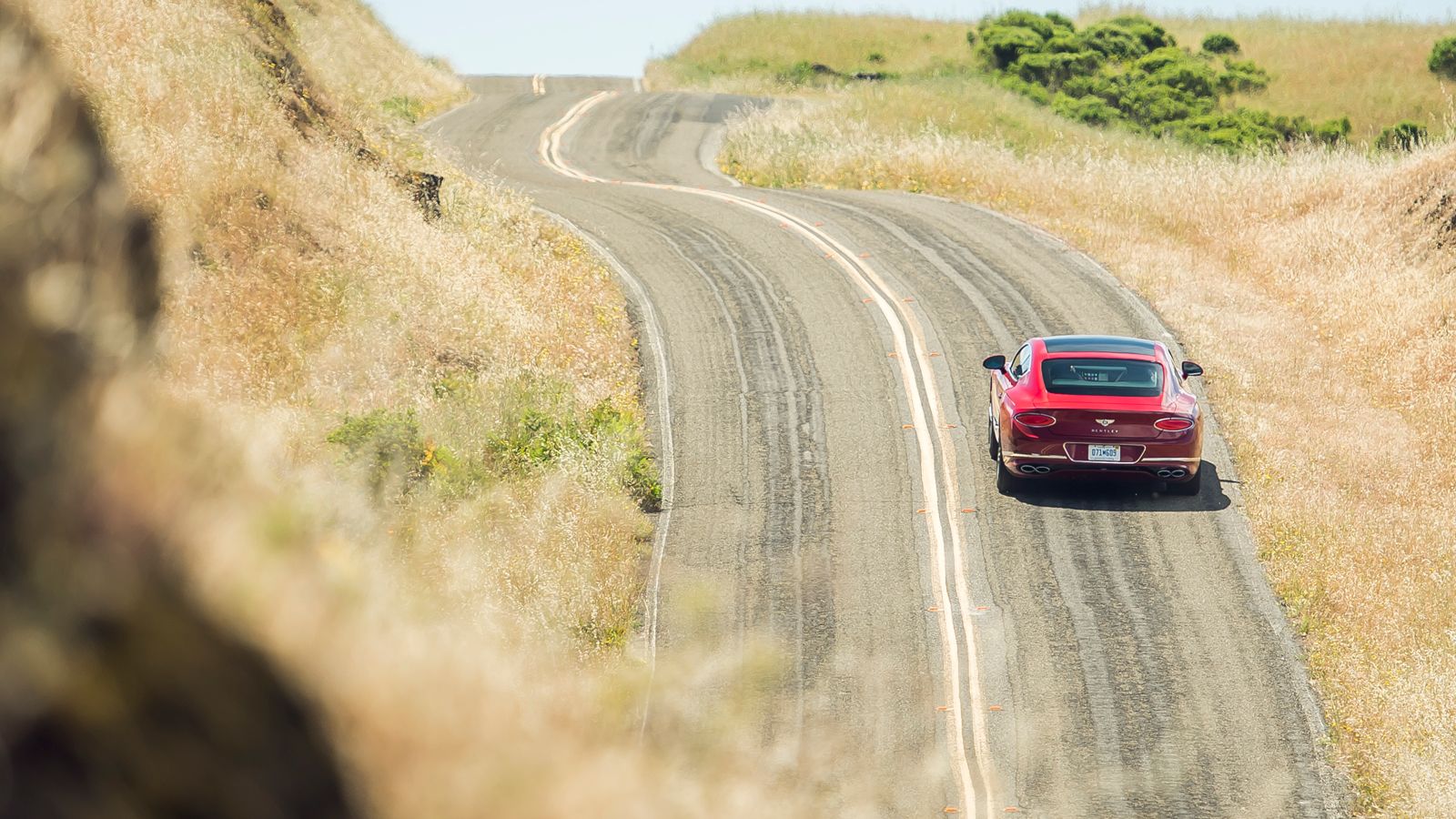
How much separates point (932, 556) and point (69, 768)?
12.2 metres

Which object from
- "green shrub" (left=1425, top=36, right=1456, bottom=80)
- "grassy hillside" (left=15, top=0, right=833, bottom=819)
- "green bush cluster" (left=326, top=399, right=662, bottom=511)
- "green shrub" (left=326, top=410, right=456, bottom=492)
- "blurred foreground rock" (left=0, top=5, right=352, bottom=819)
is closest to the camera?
"blurred foreground rock" (left=0, top=5, right=352, bottom=819)

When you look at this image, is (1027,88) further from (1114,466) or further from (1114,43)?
(1114,466)

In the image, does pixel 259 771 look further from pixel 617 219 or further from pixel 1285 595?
pixel 617 219

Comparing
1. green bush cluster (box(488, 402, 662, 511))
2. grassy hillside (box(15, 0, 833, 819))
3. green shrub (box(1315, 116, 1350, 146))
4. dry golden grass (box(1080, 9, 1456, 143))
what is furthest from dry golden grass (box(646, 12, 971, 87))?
green bush cluster (box(488, 402, 662, 511))

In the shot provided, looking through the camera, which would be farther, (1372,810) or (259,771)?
(1372,810)

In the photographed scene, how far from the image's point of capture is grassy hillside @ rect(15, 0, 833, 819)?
2.45 metres

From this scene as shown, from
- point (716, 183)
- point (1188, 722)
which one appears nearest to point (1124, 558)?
point (1188, 722)

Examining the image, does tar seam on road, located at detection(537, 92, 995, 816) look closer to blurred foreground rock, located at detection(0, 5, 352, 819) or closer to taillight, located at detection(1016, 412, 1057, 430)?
taillight, located at detection(1016, 412, 1057, 430)

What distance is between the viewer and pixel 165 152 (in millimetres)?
16750

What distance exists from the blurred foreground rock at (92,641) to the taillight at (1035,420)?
1288 cm

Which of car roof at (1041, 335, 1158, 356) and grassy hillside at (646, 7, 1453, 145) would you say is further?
grassy hillside at (646, 7, 1453, 145)

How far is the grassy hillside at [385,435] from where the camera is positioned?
245 cm

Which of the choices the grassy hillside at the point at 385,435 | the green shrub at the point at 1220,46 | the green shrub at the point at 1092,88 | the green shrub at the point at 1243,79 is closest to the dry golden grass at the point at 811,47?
the green shrub at the point at 1092,88

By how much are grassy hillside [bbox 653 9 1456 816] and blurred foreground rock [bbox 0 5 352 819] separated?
385 inches
